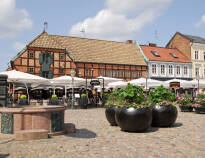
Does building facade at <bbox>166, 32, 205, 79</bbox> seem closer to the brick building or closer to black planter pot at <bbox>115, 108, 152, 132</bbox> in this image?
the brick building

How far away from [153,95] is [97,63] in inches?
943

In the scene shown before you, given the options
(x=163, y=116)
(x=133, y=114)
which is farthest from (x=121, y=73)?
(x=133, y=114)

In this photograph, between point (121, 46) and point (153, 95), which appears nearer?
point (153, 95)

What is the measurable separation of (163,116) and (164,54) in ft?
105

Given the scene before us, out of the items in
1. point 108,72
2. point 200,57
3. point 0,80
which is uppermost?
point 200,57

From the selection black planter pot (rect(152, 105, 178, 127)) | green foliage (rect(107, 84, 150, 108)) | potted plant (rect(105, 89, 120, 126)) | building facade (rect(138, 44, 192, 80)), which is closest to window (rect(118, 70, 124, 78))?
building facade (rect(138, 44, 192, 80))

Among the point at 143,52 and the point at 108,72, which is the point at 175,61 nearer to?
the point at 143,52

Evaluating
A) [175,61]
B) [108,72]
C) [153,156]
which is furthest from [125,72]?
[153,156]

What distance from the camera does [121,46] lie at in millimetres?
38562

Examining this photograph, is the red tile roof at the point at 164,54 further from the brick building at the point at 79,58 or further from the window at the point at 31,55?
the window at the point at 31,55

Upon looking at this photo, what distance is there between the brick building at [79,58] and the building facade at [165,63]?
1.13 metres

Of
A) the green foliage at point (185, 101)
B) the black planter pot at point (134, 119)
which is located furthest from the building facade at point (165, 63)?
the black planter pot at point (134, 119)

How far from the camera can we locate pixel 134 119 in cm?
776

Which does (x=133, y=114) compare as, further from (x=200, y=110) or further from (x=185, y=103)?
(x=185, y=103)
